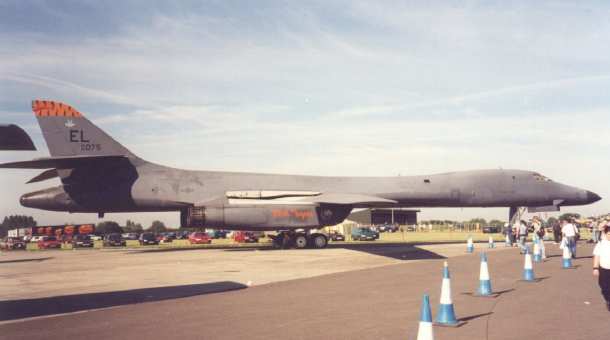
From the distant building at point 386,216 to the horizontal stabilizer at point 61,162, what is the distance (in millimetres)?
39295

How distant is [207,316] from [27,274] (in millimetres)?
9727

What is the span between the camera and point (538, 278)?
1309 centimetres

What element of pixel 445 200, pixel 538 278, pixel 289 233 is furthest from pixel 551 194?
pixel 538 278

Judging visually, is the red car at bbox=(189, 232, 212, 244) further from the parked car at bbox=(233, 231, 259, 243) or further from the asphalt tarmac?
the asphalt tarmac

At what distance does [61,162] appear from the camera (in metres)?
22.2

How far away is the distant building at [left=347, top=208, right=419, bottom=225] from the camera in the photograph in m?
60.9

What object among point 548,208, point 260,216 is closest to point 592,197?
point 548,208

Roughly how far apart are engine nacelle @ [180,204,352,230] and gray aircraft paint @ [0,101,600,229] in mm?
101

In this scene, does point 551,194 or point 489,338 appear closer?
point 489,338

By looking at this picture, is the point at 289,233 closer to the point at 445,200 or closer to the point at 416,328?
the point at 445,200

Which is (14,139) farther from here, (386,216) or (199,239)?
(386,216)

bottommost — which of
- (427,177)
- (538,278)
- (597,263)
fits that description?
(538,278)

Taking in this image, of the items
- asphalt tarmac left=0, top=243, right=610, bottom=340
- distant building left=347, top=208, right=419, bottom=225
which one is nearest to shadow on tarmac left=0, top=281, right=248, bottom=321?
asphalt tarmac left=0, top=243, right=610, bottom=340

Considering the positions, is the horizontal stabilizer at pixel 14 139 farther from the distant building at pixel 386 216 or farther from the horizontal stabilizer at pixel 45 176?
the distant building at pixel 386 216
